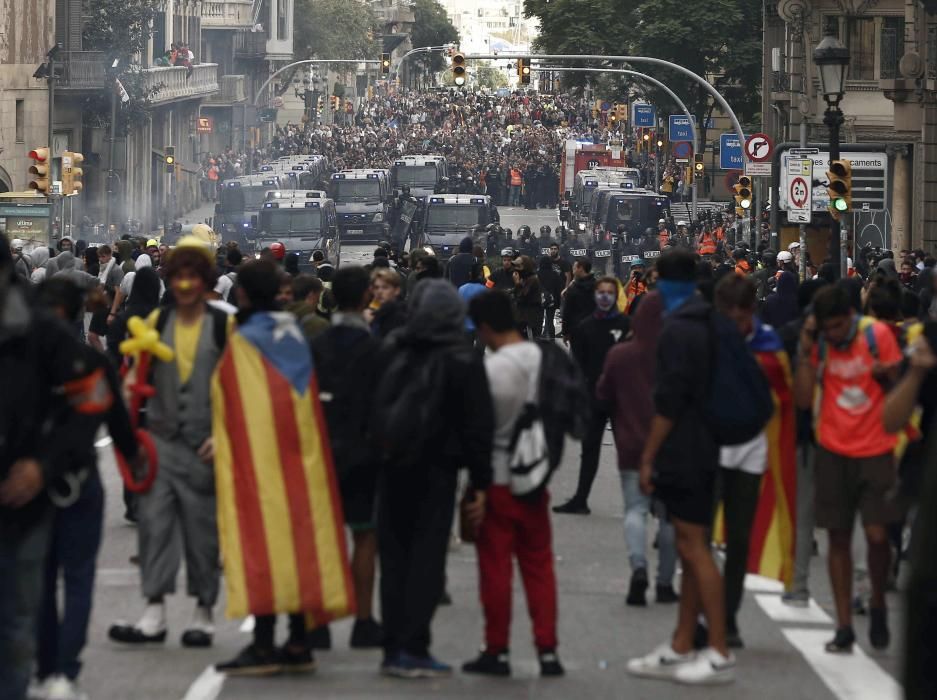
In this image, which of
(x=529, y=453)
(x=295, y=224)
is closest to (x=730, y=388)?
(x=529, y=453)

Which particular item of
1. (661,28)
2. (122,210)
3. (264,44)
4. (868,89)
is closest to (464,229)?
(868,89)

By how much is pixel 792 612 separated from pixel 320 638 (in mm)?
2551

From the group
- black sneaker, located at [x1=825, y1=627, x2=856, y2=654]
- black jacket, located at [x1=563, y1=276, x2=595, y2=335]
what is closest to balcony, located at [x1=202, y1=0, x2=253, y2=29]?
black jacket, located at [x1=563, y1=276, x2=595, y2=335]

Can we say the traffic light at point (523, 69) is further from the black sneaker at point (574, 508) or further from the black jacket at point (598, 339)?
the black sneaker at point (574, 508)

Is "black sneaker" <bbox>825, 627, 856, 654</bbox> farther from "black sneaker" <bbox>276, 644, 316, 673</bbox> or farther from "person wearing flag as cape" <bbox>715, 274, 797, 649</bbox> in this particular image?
"black sneaker" <bbox>276, 644, 316, 673</bbox>

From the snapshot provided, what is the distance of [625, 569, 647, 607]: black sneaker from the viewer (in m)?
10.4

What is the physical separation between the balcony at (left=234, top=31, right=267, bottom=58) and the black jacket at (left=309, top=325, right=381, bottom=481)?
10132 centimetres

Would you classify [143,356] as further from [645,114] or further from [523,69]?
Answer: [645,114]

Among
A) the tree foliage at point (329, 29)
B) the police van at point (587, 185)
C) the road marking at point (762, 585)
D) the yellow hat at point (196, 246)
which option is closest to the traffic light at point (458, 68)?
the police van at point (587, 185)

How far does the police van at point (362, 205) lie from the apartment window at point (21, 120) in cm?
886

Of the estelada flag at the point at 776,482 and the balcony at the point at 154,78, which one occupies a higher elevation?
the balcony at the point at 154,78

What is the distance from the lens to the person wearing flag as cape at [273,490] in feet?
27.0

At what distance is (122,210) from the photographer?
68188mm

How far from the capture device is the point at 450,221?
49.7 metres
